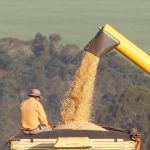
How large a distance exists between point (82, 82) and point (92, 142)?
3820 mm

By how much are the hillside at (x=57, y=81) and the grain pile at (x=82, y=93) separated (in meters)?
57.4

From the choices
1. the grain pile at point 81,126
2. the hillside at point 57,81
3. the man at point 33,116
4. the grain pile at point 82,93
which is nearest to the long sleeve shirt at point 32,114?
the man at point 33,116

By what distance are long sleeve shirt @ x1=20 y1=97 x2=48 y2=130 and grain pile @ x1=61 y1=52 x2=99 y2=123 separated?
1.69 metres

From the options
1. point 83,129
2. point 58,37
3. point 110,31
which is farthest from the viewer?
point 58,37

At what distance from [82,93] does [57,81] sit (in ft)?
327

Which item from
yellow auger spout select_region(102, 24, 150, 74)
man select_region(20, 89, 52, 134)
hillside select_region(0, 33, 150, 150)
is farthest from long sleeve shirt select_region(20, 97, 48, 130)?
hillside select_region(0, 33, 150, 150)

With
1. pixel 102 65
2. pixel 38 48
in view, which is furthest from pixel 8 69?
pixel 102 65

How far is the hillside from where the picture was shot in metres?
80.6

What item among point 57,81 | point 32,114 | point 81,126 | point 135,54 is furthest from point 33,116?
point 57,81

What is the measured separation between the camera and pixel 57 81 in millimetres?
116125

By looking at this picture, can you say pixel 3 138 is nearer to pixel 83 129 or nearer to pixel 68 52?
pixel 68 52

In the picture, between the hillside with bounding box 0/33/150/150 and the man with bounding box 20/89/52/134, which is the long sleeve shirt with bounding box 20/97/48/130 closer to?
the man with bounding box 20/89/52/134

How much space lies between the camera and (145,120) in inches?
3068

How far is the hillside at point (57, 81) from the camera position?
265 ft
